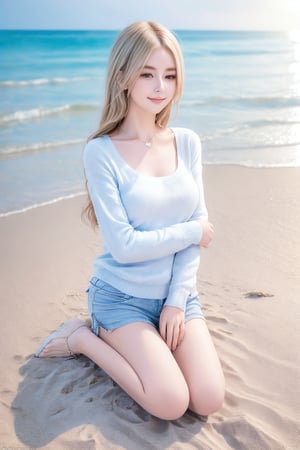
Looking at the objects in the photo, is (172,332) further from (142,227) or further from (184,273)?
(142,227)

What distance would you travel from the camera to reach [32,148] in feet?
25.2

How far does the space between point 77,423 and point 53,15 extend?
38.2 m

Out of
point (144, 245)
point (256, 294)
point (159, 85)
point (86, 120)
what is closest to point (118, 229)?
point (144, 245)

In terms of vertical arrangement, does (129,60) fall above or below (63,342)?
above

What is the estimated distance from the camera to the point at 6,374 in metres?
2.99

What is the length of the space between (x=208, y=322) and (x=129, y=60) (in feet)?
5.16

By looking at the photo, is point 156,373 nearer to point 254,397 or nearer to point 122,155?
point 254,397

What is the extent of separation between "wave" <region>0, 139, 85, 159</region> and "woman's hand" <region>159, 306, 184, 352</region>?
5.03m

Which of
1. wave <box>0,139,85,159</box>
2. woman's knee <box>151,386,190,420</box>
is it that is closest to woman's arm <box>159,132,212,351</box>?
woman's knee <box>151,386,190,420</box>

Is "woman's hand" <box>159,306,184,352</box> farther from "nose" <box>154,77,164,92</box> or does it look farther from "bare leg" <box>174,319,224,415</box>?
"nose" <box>154,77,164,92</box>

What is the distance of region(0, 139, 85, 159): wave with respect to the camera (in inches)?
293

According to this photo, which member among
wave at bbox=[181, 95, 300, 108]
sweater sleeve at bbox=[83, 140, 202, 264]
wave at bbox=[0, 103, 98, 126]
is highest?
sweater sleeve at bbox=[83, 140, 202, 264]

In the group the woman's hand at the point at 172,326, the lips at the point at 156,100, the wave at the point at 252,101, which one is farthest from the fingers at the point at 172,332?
the wave at the point at 252,101

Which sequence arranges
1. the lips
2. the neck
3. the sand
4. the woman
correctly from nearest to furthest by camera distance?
the sand
the woman
the lips
the neck
